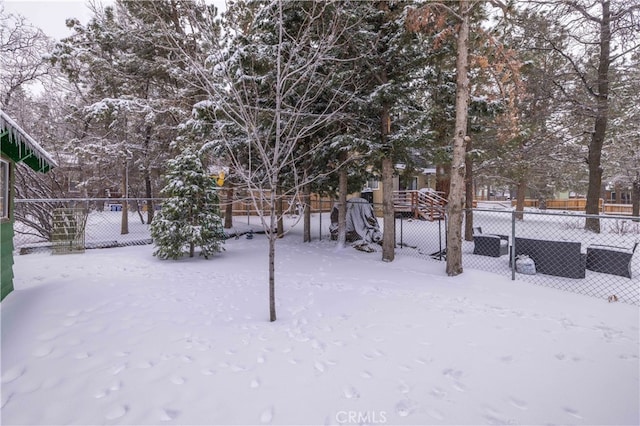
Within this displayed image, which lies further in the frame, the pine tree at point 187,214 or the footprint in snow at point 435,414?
the pine tree at point 187,214

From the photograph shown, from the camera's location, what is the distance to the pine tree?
279 inches

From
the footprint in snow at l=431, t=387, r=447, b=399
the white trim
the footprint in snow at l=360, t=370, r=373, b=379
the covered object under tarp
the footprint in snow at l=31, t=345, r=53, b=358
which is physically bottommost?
the footprint in snow at l=431, t=387, r=447, b=399

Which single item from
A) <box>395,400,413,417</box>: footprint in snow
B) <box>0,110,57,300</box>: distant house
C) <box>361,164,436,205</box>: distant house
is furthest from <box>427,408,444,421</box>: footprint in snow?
<box>361,164,436,205</box>: distant house

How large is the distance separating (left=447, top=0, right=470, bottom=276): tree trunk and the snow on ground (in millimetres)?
627

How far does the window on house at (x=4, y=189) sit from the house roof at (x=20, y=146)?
0.66 ft

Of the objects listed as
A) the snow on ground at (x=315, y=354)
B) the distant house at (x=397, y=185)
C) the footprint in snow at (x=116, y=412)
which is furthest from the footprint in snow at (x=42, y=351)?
the distant house at (x=397, y=185)

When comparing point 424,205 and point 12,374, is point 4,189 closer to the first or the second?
point 12,374

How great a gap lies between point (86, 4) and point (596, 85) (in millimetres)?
16915

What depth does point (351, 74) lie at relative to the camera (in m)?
6.33

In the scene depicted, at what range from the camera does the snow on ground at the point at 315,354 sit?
2.15 meters

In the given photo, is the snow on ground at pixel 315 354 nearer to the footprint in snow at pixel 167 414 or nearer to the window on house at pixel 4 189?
the footprint in snow at pixel 167 414

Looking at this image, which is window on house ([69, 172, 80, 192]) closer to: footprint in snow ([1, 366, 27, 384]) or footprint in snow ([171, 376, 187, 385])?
footprint in snow ([1, 366, 27, 384])

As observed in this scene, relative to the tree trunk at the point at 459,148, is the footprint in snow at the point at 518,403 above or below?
below

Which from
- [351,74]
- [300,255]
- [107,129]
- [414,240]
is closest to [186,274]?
[300,255]
